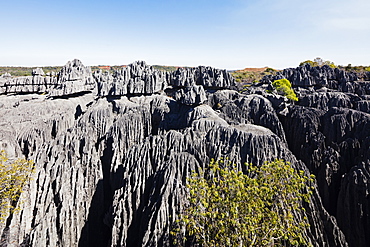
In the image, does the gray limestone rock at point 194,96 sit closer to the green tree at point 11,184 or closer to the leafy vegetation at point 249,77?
the green tree at point 11,184

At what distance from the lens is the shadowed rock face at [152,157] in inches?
683

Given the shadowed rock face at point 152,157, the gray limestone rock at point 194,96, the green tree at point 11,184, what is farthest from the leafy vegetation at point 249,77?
the green tree at point 11,184

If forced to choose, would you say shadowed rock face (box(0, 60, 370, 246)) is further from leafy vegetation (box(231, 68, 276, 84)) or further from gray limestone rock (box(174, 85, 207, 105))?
leafy vegetation (box(231, 68, 276, 84))

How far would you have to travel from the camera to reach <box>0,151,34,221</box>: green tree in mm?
17672

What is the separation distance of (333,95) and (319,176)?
2071 centimetres

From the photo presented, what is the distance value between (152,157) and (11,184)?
12.6 metres

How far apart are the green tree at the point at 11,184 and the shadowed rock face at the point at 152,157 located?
33.2 inches

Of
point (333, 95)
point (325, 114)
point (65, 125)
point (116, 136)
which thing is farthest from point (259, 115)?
point (65, 125)

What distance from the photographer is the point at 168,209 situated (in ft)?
53.1

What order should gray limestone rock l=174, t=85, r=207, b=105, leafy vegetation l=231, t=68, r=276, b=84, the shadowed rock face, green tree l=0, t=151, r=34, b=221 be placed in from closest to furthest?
the shadowed rock face
green tree l=0, t=151, r=34, b=221
gray limestone rock l=174, t=85, r=207, b=105
leafy vegetation l=231, t=68, r=276, b=84

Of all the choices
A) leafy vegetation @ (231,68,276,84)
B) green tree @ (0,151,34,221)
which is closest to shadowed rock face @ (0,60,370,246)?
green tree @ (0,151,34,221)

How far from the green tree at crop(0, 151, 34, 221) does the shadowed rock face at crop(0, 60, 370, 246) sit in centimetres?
84

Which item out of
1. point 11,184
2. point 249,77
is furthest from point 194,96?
point 249,77

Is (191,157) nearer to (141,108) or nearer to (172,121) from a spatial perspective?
(172,121)
